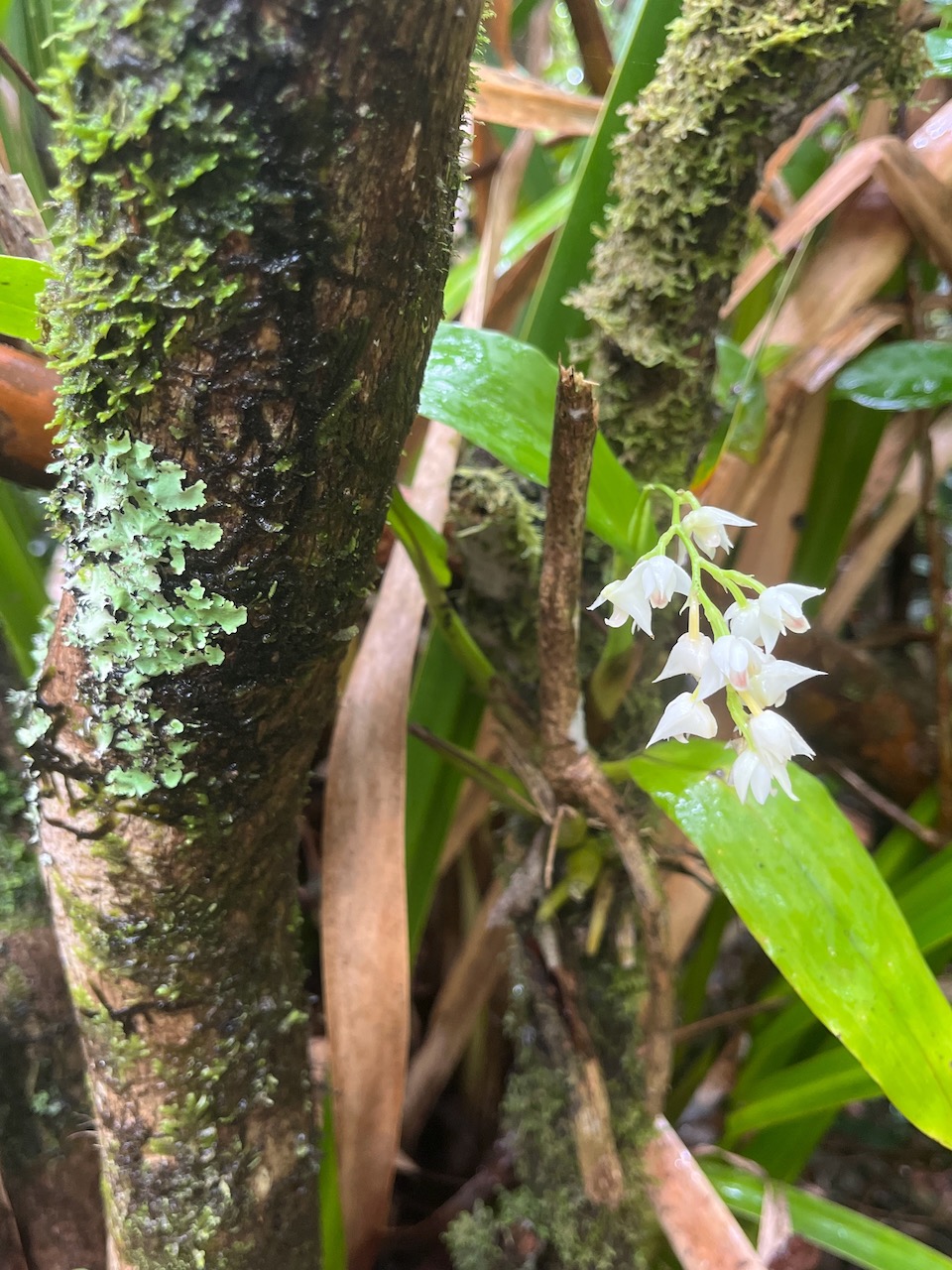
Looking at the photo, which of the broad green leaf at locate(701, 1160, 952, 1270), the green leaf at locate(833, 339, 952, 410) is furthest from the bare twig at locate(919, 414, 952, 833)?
the broad green leaf at locate(701, 1160, 952, 1270)

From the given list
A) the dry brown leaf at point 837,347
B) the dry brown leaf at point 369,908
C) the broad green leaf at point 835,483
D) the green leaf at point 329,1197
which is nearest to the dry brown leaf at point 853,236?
the dry brown leaf at point 837,347

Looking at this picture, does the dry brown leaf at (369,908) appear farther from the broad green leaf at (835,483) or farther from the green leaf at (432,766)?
the broad green leaf at (835,483)

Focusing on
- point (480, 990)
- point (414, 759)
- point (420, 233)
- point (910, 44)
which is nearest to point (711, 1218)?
point (480, 990)

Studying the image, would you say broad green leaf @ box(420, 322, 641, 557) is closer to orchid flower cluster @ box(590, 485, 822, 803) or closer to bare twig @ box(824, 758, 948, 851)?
orchid flower cluster @ box(590, 485, 822, 803)

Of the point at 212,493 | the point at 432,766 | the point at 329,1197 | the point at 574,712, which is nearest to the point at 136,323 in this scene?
the point at 212,493

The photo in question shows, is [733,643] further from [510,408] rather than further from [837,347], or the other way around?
[837,347]

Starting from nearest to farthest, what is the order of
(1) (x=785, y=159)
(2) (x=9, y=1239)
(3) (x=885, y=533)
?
(2) (x=9, y=1239), (1) (x=785, y=159), (3) (x=885, y=533)
